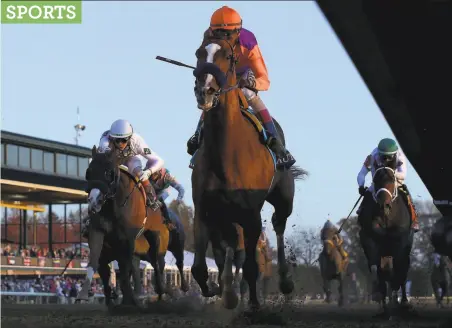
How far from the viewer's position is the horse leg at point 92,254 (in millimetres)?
13547

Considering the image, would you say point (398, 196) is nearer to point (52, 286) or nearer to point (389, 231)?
point (389, 231)

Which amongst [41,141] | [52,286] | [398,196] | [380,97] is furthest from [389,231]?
[41,141]

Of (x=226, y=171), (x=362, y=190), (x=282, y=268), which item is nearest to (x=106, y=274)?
(x=362, y=190)

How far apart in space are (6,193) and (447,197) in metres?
29.0

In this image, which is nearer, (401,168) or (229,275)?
(229,275)

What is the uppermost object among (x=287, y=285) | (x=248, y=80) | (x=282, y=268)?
(x=248, y=80)

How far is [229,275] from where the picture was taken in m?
10.7

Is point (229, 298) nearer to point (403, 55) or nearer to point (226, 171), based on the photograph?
point (226, 171)

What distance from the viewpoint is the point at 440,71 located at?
39.7ft

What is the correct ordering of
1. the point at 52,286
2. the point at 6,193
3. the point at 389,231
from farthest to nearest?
the point at 6,193, the point at 52,286, the point at 389,231

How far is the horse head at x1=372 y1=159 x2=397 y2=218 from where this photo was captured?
14375 millimetres

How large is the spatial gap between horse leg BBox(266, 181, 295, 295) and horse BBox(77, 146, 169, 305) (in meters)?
2.24

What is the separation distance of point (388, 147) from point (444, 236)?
3531 millimetres

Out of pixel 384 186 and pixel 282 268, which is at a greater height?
pixel 384 186
